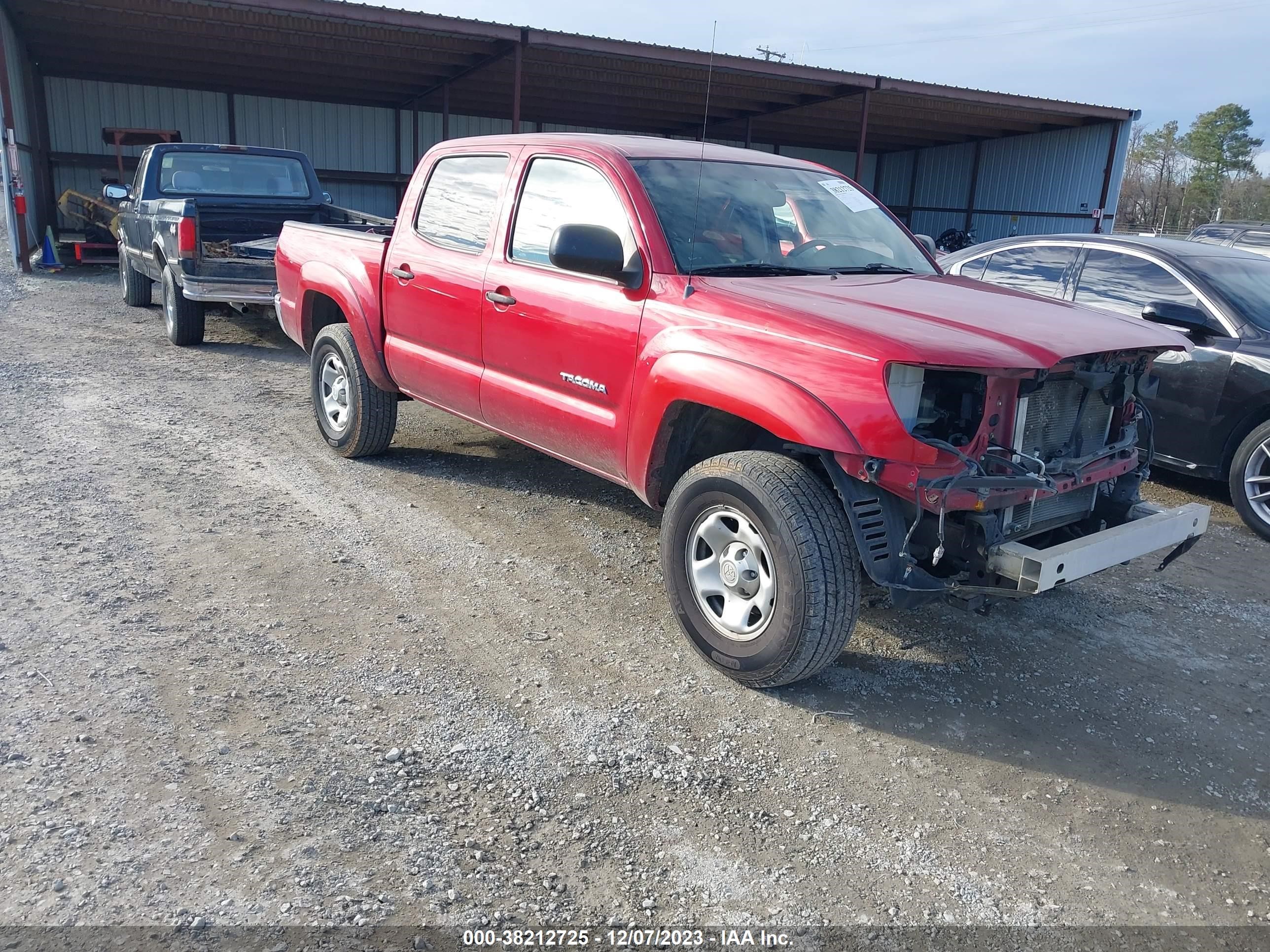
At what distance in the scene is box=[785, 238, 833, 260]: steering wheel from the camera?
14.5ft

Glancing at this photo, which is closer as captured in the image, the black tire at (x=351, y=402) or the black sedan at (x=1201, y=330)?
the black sedan at (x=1201, y=330)

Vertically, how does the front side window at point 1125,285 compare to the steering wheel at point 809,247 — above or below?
below

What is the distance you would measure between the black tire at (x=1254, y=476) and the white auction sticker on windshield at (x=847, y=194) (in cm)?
272

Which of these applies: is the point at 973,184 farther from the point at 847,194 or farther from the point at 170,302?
the point at 847,194

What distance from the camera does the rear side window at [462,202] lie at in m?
5.02

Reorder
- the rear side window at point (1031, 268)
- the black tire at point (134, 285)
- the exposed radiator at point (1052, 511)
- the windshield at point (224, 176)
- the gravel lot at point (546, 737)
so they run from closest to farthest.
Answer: the gravel lot at point (546, 737), the exposed radiator at point (1052, 511), the rear side window at point (1031, 268), the windshield at point (224, 176), the black tire at point (134, 285)

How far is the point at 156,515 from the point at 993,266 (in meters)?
5.94

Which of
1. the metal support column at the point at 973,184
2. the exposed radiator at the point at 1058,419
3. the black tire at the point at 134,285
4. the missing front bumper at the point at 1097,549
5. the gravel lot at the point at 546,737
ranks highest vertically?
the metal support column at the point at 973,184

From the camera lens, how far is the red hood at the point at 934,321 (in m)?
3.23

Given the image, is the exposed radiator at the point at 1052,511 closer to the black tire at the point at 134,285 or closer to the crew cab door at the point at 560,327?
the crew cab door at the point at 560,327

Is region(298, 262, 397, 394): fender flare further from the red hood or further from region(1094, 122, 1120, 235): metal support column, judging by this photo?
region(1094, 122, 1120, 235): metal support column

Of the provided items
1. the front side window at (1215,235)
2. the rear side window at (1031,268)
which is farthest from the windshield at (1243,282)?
the front side window at (1215,235)

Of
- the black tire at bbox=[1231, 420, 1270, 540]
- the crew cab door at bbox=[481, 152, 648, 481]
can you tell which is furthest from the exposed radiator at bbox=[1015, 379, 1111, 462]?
the black tire at bbox=[1231, 420, 1270, 540]

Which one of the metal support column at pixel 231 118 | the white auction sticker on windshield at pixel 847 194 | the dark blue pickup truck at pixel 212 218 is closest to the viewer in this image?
the white auction sticker on windshield at pixel 847 194
